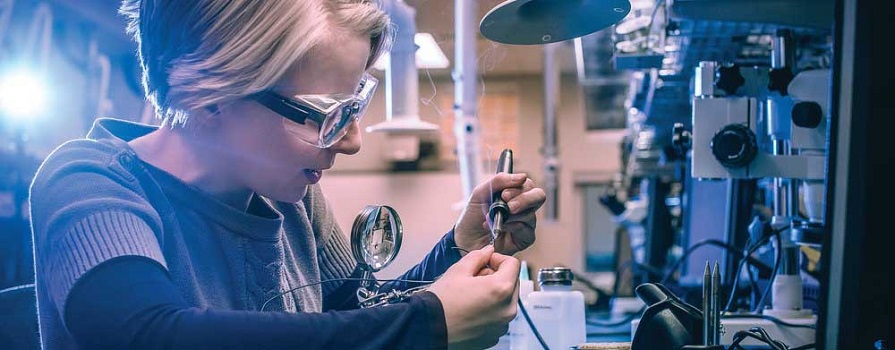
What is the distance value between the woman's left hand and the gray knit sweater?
0.15 meters

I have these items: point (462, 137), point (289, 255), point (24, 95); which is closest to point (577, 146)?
point (24, 95)

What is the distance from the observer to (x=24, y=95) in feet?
13.2

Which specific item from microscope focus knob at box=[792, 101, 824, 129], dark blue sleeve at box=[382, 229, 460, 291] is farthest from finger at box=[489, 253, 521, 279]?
microscope focus knob at box=[792, 101, 824, 129]

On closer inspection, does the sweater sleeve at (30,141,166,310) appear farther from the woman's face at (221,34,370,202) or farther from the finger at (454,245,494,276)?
the finger at (454,245,494,276)

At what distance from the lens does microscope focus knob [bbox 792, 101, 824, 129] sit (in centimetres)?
114

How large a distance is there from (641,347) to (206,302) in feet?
1.52

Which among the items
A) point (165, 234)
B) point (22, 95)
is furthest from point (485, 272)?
point (22, 95)

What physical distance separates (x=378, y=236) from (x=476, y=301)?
24 centimetres

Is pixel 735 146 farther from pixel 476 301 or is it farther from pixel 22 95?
pixel 22 95

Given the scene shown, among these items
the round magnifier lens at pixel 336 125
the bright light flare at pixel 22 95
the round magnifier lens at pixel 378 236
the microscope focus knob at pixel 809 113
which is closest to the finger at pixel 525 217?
the round magnifier lens at pixel 378 236

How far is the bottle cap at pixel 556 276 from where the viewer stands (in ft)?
3.64

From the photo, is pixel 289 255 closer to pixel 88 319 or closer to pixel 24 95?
pixel 88 319

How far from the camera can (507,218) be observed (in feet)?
3.10

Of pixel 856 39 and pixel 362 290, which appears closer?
pixel 856 39
